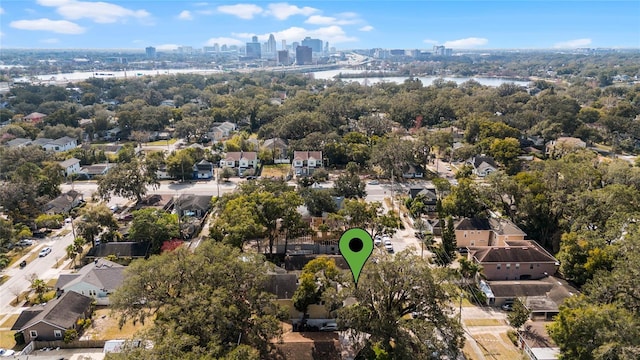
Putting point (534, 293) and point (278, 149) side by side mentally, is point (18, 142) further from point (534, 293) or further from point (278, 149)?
point (534, 293)

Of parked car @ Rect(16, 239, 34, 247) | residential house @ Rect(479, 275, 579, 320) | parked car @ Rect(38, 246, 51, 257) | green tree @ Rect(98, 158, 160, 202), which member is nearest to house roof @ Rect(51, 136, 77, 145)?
green tree @ Rect(98, 158, 160, 202)

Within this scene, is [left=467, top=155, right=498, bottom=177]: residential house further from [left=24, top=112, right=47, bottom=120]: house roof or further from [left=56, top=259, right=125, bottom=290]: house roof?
[left=24, top=112, right=47, bottom=120]: house roof

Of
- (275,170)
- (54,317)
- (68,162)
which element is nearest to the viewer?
(54,317)

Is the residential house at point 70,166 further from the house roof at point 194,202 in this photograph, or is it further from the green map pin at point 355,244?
the green map pin at point 355,244

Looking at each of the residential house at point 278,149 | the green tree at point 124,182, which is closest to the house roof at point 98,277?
the green tree at point 124,182

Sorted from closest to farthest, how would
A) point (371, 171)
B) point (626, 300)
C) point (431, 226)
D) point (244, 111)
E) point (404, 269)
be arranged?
point (404, 269), point (626, 300), point (431, 226), point (371, 171), point (244, 111)

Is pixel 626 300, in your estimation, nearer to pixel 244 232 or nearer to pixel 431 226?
pixel 431 226

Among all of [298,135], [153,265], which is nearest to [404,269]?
[153,265]

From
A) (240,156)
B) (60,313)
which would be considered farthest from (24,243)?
(240,156)
